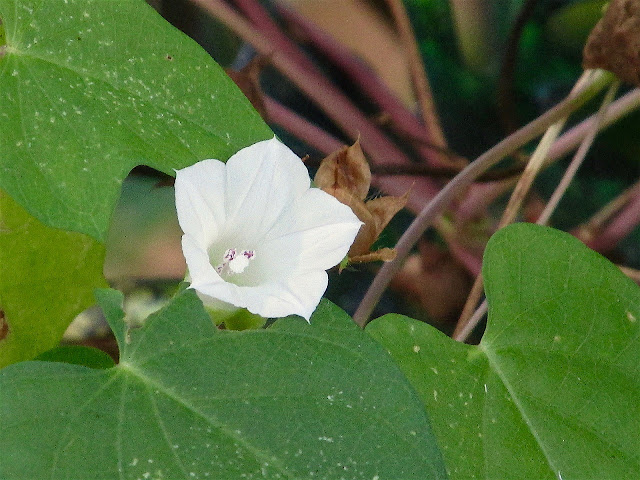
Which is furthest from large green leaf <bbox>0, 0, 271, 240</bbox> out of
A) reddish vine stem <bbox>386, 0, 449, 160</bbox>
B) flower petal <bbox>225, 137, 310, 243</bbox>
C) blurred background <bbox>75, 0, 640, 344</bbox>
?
reddish vine stem <bbox>386, 0, 449, 160</bbox>

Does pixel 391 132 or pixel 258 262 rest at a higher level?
pixel 258 262

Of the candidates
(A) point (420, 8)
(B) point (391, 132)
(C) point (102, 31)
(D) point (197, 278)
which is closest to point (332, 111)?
(B) point (391, 132)

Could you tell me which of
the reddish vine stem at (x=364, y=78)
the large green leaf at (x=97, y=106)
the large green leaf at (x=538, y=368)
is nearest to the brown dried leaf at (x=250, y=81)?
the large green leaf at (x=97, y=106)

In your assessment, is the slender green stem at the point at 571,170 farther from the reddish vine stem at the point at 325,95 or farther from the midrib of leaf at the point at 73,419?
the midrib of leaf at the point at 73,419

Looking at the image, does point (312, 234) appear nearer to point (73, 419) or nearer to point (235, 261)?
point (235, 261)

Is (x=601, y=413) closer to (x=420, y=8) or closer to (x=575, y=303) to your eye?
(x=575, y=303)

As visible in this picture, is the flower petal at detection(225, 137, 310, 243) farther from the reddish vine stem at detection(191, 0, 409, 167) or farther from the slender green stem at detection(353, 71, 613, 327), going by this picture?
the reddish vine stem at detection(191, 0, 409, 167)
